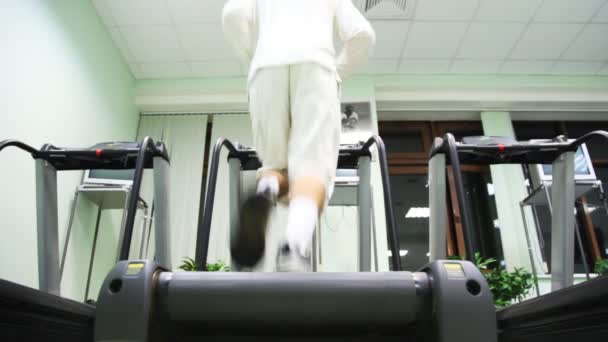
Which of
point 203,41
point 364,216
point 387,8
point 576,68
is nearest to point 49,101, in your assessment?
point 203,41

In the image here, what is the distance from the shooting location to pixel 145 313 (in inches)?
24.9

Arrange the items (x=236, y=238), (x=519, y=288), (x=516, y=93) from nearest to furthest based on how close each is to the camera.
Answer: (x=236, y=238) → (x=519, y=288) → (x=516, y=93)

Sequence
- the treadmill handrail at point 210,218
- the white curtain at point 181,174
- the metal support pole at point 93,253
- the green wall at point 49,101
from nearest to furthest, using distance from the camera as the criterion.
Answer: the treadmill handrail at point 210,218, the green wall at point 49,101, the metal support pole at point 93,253, the white curtain at point 181,174

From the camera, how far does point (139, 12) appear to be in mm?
3770

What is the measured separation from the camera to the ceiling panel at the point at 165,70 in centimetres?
443

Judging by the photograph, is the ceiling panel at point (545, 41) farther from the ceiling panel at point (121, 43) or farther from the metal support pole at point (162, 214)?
the ceiling panel at point (121, 43)

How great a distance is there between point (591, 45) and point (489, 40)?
1.12 m

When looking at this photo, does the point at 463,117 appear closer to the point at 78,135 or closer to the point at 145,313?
the point at 78,135

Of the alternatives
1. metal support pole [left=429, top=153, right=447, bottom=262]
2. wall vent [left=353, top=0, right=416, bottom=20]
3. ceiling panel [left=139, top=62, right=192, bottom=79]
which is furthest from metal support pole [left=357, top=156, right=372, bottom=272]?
ceiling panel [left=139, top=62, right=192, bottom=79]

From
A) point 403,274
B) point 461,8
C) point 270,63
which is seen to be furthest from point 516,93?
point 403,274

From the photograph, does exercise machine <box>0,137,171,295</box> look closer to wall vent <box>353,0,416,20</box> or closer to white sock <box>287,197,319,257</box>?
white sock <box>287,197,319,257</box>

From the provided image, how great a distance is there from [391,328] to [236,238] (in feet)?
2.07

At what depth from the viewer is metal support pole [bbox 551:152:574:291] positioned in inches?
66.4

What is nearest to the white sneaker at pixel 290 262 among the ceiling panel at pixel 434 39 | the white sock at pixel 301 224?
the white sock at pixel 301 224
